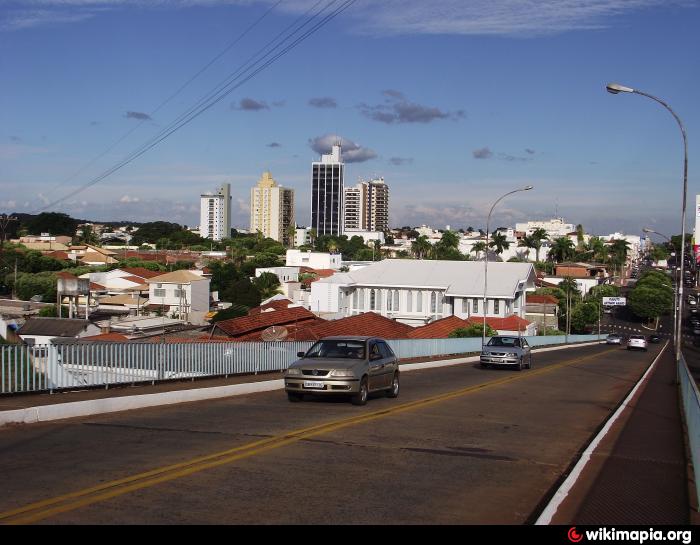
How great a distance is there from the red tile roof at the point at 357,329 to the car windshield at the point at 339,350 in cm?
2475

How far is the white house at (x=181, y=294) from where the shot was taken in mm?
98188

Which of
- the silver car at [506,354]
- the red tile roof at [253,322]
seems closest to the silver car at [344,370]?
the silver car at [506,354]

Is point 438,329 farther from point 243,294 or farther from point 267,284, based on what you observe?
point 267,284

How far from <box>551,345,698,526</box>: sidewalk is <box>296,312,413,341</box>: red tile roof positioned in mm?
28832

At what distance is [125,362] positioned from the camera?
57.8 feet

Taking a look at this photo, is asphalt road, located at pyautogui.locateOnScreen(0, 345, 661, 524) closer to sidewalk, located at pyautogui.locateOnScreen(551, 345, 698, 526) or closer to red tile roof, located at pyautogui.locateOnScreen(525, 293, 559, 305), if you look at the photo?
sidewalk, located at pyautogui.locateOnScreen(551, 345, 698, 526)

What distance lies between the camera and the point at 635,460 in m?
12.3

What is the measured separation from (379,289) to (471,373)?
47209 millimetres

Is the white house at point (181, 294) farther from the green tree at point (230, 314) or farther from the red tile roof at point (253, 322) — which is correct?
the red tile roof at point (253, 322)

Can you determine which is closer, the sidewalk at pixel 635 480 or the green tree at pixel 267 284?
the sidewalk at pixel 635 480

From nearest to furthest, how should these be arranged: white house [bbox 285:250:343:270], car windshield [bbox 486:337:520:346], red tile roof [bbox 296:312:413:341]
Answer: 1. car windshield [bbox 486:337:520:346]
2. red tile roof [bbox 296:312:413:341]
3. white house [bbox 285:250:343:270]

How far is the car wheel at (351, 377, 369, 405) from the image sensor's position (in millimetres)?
17484

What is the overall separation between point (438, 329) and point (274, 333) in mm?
15611
